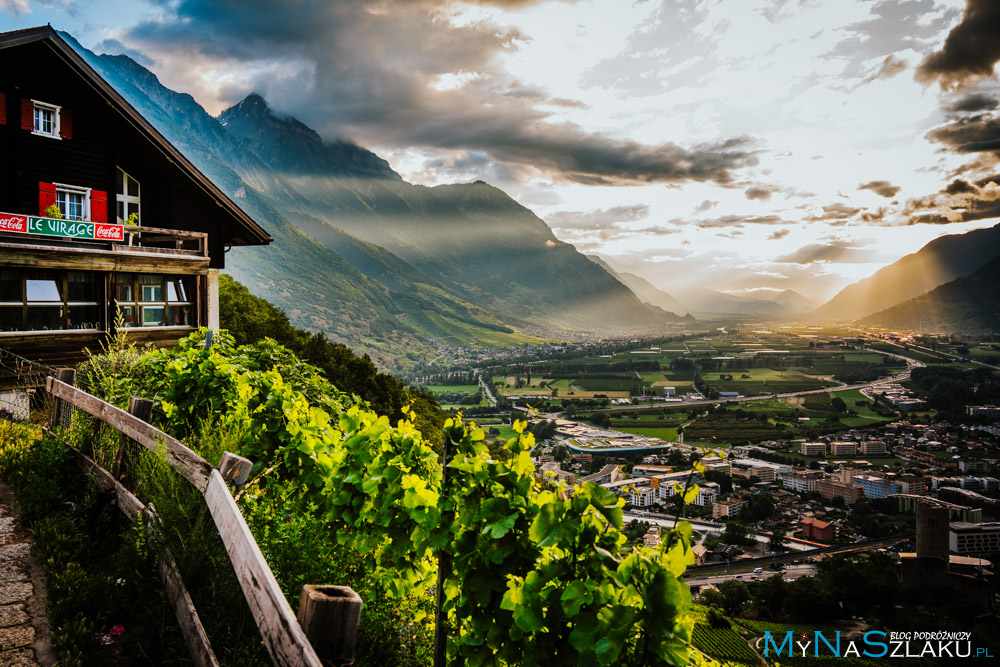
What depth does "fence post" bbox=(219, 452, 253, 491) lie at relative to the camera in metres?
3.29

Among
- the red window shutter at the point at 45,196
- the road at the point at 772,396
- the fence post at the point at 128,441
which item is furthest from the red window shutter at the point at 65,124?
the road at the point at 772,396

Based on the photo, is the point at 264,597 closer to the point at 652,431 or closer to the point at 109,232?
the point at 109,232

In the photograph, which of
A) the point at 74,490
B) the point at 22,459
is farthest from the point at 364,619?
the point at 22,459

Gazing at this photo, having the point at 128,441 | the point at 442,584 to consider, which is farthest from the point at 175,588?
the point at 128,441

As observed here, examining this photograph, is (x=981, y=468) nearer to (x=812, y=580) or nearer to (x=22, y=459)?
(x=812, y=580)

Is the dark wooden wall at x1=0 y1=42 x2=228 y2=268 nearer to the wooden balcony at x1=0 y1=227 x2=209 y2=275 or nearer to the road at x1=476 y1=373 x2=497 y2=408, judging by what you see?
the wooden balcony at x1=0 y1=227 x2=209 y2=275

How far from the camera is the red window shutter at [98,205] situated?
738 inches

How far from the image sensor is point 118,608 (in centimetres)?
347

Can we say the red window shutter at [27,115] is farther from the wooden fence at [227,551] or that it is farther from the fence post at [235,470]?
the fence post at [235,470]

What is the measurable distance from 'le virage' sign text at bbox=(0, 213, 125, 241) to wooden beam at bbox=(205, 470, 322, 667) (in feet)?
54.9

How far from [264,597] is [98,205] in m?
23.3

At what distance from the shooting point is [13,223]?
13633 mm

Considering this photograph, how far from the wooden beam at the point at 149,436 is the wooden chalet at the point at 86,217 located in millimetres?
8613

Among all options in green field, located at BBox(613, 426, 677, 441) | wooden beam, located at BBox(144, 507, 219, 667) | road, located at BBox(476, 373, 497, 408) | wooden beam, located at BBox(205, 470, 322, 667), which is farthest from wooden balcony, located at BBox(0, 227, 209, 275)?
road, located at BBox(476, 373, 497, 408)
